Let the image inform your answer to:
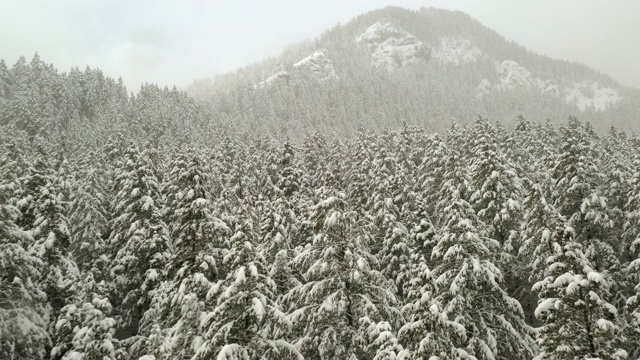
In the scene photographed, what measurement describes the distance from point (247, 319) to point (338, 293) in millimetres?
3375

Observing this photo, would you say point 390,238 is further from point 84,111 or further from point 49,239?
point 84,111

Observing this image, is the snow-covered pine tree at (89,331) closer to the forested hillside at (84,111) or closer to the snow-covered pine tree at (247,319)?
the snow-covered pine tree at (247,319)

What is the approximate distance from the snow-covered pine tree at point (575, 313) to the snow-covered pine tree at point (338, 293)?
17.1 feet

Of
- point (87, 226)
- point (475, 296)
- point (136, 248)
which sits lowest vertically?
point (475, 296)

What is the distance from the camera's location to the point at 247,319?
13.7 meters

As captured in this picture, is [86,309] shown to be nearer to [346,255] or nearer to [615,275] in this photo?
[346,255]

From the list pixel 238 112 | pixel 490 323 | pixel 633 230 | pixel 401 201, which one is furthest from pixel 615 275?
pixel 238 112

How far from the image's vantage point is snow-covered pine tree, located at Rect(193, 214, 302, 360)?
13.2 m

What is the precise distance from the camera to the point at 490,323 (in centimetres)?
1850

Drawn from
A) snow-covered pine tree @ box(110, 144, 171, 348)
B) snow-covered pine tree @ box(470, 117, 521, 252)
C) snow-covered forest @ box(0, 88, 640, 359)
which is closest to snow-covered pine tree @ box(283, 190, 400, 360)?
snow-covered forest @ box(0, 88, 640, 359)

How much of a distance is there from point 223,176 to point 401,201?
62.4 ft

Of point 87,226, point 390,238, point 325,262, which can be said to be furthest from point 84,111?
point 325,262

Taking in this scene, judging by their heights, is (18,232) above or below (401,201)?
above

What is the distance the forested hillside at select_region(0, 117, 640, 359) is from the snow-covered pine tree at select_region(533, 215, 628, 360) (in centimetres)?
5
